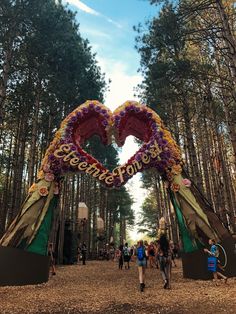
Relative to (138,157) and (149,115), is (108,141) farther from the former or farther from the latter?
(149,115)

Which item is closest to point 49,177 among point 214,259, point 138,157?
point 138,157

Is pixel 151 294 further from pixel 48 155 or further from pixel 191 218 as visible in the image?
pixel 48 155

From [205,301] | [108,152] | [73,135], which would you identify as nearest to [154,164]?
[73,135]

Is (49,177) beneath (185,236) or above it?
above

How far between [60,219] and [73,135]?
11.5m

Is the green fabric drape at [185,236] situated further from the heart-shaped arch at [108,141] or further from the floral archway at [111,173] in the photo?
the heart-shaped arch at [108,141]

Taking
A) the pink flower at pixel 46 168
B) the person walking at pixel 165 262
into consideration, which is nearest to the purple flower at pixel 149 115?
the pink flower at pixel 46 168

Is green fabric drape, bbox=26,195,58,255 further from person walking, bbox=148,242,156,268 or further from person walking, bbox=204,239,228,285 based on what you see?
person walking, bbox=148,242,156,268

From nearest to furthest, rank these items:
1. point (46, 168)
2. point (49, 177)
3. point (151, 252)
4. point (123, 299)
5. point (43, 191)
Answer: point (123, 299)
point (43, 191)
point (49, 177)
point (46, 168)
point (151, 252)

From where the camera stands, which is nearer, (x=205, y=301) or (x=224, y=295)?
(x=205, y=301)

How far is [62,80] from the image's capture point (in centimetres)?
1770

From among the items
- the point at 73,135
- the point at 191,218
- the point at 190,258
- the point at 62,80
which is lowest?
the point at 190,258

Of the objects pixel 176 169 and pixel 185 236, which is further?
pixel 176 169

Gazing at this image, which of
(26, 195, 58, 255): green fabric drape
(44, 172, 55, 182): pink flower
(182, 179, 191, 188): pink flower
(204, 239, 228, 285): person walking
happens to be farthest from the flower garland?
(204, 239, 228, 285): person walking
